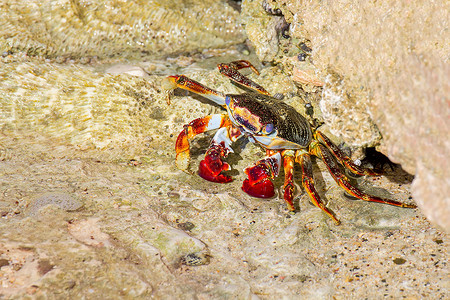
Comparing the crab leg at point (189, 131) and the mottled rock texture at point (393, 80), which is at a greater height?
the mottled rock texture at point (393, 80)

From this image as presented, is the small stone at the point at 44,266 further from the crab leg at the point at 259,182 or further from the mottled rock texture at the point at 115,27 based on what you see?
the mottled rock texture at the point at 115,27

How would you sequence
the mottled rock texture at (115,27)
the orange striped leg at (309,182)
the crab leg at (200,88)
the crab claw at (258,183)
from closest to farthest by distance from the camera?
the orange striped leg at (309,182), the crab claw at (258,183), the crab leg at (200,88), the mottled rock texture at (115,27)

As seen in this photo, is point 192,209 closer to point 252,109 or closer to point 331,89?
→ point 252,109

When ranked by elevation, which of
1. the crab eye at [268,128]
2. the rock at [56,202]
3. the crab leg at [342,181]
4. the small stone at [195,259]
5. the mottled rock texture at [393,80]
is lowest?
the small stone at [195,259]

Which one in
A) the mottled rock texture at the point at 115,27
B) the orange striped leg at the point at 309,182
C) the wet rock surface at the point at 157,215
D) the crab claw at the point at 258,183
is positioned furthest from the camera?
the mottled rock texture at the point at 115,27

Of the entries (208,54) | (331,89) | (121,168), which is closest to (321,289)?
(331,89)

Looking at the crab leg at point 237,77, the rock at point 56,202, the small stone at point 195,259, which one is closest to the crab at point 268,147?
the crab leg at point 237,77

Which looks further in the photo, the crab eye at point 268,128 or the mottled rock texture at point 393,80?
the crab eye at point 268,128

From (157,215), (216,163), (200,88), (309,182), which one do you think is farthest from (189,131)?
(309,182)
